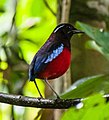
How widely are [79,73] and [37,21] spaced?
0.50 m

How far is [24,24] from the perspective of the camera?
177 cm

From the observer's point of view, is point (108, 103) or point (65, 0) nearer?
point (108, 103)

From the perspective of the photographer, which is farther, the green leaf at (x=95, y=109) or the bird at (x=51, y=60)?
the bird at (x=51, y=60)

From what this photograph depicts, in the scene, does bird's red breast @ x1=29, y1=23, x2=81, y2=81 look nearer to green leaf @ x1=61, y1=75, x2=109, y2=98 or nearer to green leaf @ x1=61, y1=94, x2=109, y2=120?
green leaf @ x1=61, y1=94, x2=109, y2=120

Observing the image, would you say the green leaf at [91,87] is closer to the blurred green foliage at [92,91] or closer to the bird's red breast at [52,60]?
the blurred green foliage at [92,91]

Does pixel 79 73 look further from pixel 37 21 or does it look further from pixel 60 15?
pixel 37 21

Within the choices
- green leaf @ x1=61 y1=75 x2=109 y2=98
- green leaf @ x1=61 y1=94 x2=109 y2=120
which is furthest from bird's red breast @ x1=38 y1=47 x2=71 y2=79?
green leaf @ x1=61 y1=75 x2=109 y2=98

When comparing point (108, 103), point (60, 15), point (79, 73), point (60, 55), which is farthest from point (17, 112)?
point (108, 103)

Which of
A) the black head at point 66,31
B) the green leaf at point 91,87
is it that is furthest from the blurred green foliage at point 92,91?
the black head at point 66,31

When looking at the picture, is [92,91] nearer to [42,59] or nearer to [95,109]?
[42,59]

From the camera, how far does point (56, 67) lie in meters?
0.61

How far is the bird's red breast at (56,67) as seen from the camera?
609 millimetres

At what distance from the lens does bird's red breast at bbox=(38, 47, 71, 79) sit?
24.0 inches

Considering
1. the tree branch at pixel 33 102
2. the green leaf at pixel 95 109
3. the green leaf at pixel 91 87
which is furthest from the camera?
the green leaf at pixel 91 87
